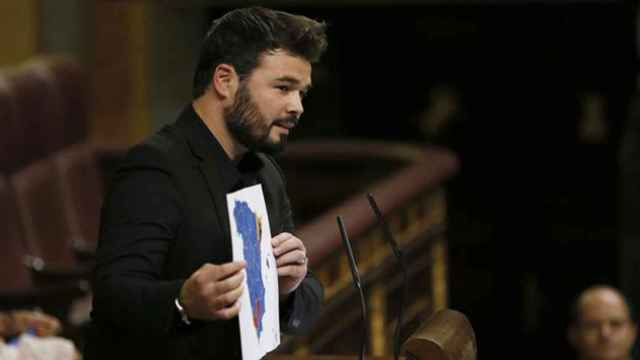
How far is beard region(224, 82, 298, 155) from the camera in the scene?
2.62 metres

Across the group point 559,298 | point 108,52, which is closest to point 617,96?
point 559,298

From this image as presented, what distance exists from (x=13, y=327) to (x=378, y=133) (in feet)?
28.5

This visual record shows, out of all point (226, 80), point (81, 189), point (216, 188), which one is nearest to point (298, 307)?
point (216, 188)

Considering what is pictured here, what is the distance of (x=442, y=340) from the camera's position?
8.38 ft

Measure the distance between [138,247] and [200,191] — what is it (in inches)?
5.3

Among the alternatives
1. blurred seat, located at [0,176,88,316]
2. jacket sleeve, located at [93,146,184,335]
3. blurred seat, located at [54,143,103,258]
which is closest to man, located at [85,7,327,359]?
jacket sleeve, located at [93,146,184,335]

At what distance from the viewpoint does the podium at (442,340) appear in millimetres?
2541

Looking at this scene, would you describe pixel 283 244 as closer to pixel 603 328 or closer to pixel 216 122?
pixel 216 122

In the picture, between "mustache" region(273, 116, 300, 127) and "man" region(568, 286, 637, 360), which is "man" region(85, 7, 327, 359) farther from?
"man" region(568, 286, 637, 360)

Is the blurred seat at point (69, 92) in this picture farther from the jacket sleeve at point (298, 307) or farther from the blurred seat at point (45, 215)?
the jacket sleeve at point (298, 307)

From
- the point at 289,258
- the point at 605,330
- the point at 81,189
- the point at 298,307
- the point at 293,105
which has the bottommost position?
the point at 605,330

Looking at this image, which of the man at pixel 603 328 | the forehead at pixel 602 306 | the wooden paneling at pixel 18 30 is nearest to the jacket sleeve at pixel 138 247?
the man at pixel 603 328

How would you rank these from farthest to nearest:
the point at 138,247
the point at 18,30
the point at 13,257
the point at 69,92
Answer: the point at 18,30 < the point at 69,92 < the point at 13,257 < the point at 138,247

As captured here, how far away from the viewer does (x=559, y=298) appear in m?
12.5
